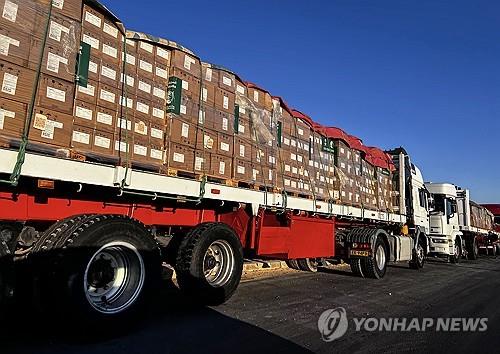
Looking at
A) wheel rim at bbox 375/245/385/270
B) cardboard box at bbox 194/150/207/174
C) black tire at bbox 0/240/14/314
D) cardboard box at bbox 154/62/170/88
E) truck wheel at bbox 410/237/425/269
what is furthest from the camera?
truck wheel at bbox 410/237/425/269

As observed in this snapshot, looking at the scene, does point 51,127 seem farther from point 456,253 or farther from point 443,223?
point 456,253

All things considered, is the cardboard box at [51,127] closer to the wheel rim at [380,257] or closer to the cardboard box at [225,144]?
the cardboard box at [225,144]

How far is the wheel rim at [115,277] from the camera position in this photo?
4.81 m

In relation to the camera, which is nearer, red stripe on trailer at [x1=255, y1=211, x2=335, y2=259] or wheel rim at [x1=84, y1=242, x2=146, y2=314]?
wheel rim at [x1=84, y1=242, x2=146, y2=314]

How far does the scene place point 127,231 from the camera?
16.2 feet

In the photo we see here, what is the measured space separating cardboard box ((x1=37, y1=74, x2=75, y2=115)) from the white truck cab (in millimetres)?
16343

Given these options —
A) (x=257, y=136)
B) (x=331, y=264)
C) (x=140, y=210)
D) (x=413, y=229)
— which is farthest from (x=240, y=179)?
(x=413, y=229)

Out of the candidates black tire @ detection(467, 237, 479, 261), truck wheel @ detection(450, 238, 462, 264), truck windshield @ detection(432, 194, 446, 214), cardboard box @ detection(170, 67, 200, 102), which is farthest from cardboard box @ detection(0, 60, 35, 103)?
black tire @ detection(467, 237, 479, 261)

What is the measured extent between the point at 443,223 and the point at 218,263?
13.9 meters

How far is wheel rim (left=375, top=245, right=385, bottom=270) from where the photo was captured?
37.4ft

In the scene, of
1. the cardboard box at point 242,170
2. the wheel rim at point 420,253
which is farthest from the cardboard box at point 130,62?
the wheel rim at point 420,253

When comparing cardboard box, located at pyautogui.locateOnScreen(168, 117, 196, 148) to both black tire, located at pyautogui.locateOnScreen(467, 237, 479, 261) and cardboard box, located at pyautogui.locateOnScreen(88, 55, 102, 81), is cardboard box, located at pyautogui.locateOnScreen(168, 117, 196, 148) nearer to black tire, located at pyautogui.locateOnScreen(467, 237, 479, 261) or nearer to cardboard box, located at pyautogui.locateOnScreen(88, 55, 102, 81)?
cardboard box, located at pyautogui.locateOnScreen(88, 55, 102, 81)

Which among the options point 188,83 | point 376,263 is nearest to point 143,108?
point 188,83

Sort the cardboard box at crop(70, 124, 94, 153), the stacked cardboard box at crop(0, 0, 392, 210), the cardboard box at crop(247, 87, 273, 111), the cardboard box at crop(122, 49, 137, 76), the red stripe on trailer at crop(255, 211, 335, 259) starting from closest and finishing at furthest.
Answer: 1. the stacked cardboard box at crop(0, 0, 392, 210)
2. the cardboard box at crop(70, 124, 94, 153)
3. the cardboard box at crop(122, 49, 137, 76)
4. the cardboard box at crop(247, 87, 273, 111)
5. the red stripe on trailer at crop(255, 211, 335, 259)
